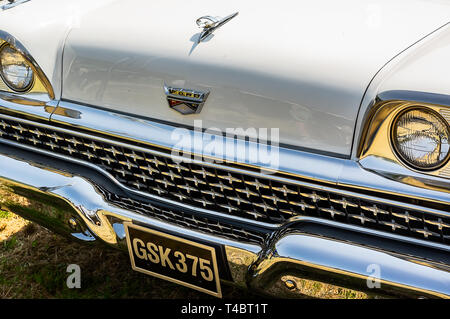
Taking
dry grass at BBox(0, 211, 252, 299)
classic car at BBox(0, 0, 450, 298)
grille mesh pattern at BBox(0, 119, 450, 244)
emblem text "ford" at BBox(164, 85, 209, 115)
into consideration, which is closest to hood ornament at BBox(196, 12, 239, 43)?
classic car at BBox(0, 0, 450, 298)

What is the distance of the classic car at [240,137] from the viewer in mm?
1633

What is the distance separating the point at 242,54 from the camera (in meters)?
1.85

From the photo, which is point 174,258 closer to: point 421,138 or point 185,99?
point 185,99

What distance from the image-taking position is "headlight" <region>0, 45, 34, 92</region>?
2.26 m

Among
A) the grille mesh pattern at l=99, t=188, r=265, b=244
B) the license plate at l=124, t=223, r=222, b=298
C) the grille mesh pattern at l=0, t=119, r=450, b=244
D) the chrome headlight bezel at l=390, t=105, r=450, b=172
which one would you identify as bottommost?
the license plate at l=124, t=223, r=222, b=298

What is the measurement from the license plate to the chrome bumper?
3 cm

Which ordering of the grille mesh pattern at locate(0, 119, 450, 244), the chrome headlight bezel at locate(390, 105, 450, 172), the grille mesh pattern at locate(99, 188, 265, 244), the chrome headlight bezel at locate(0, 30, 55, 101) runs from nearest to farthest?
the chrome headlight bezel at locate(390, 105, 450, 172), the grille mesh pattern at locate(0, 119, 450, 244), the grille mesh pattern at locate(99, 188, 265, 244), the chrome headlight bezel at locate(0, 30, 55, 101)

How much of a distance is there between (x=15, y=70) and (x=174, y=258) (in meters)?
1.04

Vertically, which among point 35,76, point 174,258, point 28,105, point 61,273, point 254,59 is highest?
point 254,59

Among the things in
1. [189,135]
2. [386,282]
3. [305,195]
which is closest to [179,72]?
[189,135]

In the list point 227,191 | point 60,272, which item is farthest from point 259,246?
point 60,272

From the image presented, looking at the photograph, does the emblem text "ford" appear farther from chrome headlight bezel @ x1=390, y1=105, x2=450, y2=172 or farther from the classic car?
chrome headlight bezel @ x1=390, y1=105, x2=450, y2=172

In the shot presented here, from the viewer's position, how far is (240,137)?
6.06 feet

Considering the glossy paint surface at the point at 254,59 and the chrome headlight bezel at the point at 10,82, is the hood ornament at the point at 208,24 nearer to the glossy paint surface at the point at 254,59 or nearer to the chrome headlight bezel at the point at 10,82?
the glossy paint surface at the point at 254,59
